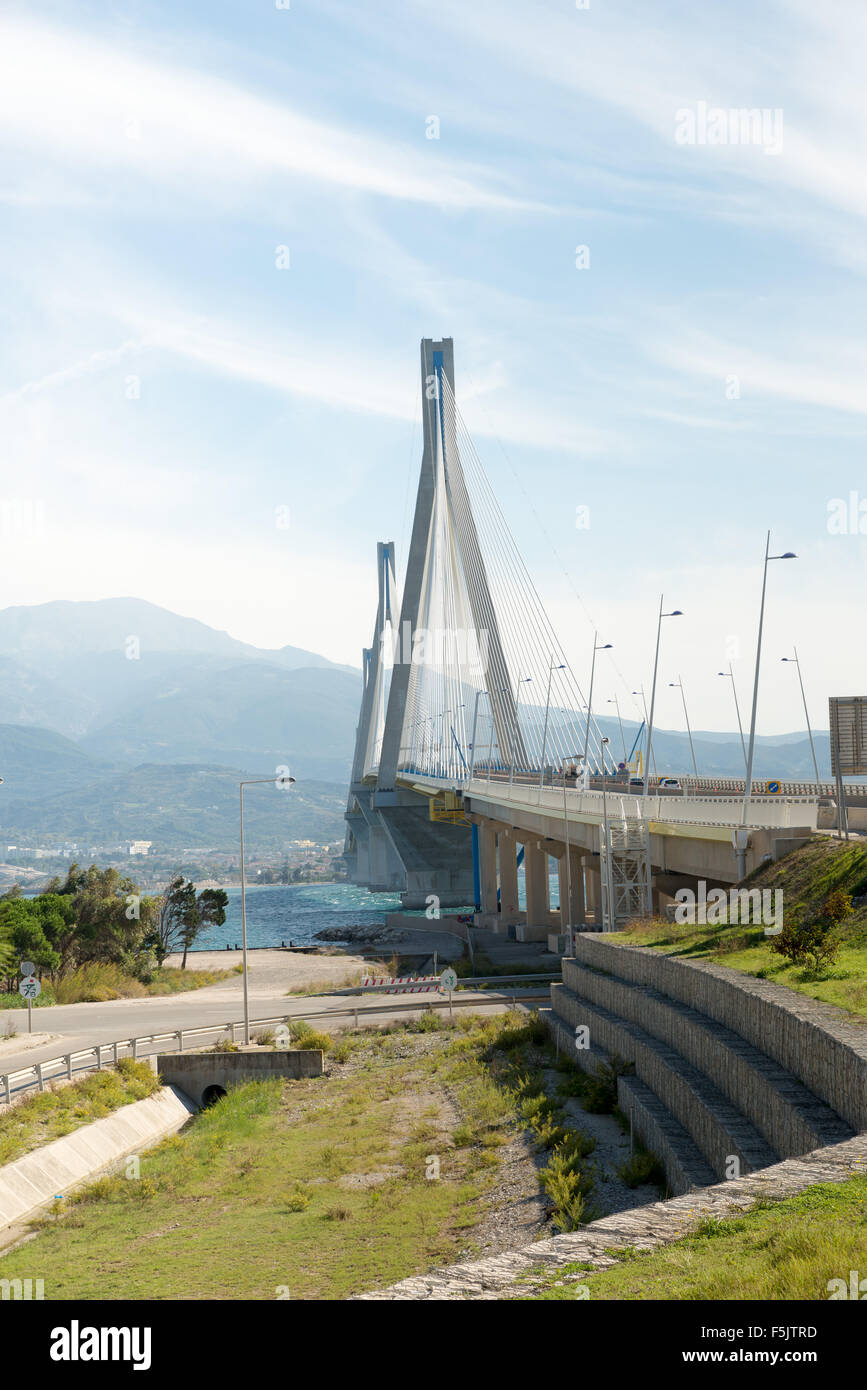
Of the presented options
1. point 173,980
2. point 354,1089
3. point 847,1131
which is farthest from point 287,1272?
point 173,980

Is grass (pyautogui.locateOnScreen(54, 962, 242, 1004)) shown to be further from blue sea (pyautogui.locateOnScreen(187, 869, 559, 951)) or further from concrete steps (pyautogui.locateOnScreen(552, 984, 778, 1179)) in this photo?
concrete steps (pyautogui.locateOnScreen(552, 984, 778, 1179))

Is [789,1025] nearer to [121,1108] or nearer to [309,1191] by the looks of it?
[309,1191]

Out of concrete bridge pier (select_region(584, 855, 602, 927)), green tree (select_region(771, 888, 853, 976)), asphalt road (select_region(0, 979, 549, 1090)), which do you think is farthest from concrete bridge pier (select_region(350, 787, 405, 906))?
green tree (select_region(771, 888, 853, 976))

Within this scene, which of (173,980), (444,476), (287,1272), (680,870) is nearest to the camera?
(287,1272)

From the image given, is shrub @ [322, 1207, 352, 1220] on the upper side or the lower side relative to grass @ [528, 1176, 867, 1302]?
lower

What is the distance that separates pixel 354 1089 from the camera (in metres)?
26.0

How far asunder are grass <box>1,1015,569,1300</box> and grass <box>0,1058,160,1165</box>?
1.36 metres

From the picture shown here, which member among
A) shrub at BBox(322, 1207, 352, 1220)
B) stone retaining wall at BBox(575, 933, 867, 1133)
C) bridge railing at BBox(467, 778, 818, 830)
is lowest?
shrub at BBox(322, 1207, 352, 1220)

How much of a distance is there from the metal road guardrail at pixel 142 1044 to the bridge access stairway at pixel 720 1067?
34.4ft

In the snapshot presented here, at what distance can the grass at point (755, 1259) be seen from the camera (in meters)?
6.43

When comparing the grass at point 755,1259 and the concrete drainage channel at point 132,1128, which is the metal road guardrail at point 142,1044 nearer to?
the concrete drainage channel at point 132,1128

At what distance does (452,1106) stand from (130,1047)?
855 centimetres

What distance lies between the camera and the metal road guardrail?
77.2ft
